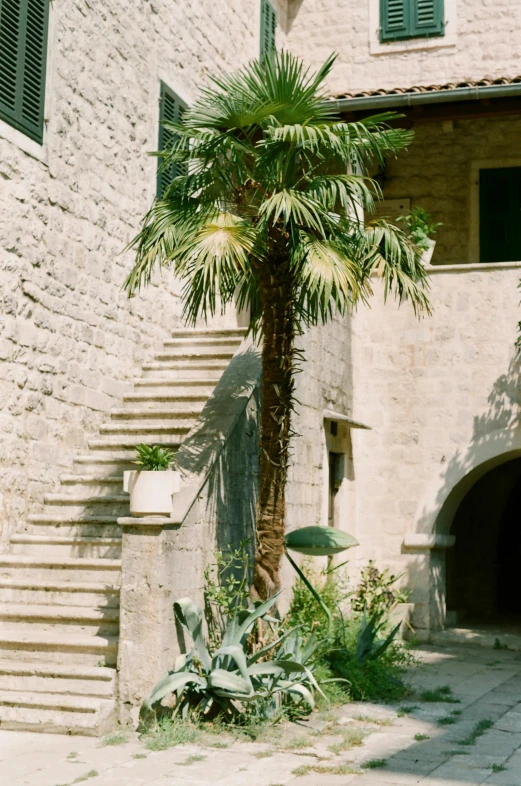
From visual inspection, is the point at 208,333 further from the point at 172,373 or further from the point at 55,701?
the point at 55,701

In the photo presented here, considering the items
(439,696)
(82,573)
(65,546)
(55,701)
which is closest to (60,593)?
(82,573)

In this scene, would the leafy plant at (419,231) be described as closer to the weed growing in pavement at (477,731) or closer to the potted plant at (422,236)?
the potted plant at (422,236)

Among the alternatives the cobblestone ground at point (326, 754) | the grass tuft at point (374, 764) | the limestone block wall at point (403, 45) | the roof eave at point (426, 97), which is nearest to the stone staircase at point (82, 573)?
the cobblestone ground at point (326, 754)

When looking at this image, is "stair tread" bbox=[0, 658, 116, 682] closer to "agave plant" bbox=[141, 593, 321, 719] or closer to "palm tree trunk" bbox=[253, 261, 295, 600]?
"agave plant" bbox=[141, 593, 321, 719]

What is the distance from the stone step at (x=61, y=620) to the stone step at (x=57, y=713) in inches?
25.1

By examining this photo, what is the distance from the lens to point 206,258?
6070 mm

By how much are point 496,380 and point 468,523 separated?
3614 mm

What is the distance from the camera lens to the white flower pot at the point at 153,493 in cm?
634

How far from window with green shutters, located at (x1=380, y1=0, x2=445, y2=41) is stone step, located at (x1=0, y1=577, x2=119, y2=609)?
10.4m

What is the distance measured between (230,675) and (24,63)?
5.16 metres

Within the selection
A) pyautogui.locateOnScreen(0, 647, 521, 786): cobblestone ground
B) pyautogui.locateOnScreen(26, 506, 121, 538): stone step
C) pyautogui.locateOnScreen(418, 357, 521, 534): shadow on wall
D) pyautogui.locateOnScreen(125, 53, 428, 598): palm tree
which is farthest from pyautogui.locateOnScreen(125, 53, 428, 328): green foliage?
pyautogui.locateOnScreen(418, 357, 521, 534): shadow on wall

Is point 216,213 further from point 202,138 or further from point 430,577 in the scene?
point 430,577

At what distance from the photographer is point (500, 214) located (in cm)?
1351

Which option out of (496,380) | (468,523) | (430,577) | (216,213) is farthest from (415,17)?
(216,213)
